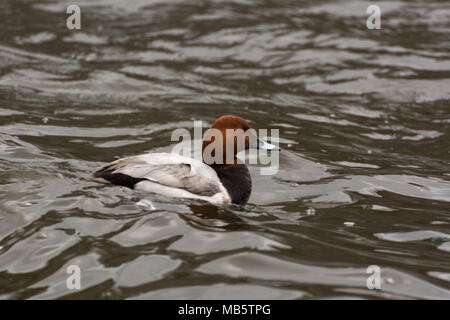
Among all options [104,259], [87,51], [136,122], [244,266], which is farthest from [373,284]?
[87,51]

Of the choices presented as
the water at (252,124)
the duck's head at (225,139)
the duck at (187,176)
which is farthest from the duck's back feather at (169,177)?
the duck's head at (225,139)

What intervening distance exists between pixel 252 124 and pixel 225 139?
11.1 feet

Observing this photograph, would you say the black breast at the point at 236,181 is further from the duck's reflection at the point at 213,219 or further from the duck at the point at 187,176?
the duck's reflection at the point at 213,219

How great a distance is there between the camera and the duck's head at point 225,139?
607cm

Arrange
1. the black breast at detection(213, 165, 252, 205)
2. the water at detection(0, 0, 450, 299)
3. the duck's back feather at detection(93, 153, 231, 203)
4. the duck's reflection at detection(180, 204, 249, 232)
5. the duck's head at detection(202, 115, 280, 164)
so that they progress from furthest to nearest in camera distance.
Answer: the duck's head at detection(202, 115, 280, 164)
the black breast at detection(213, 165, 252, 205)
the duck's back feather at detection(93, 153, 231, 203)
the duck's reflection at detection(180, 204, 249, 232)
the water at detection(0, 0, 450, 299)

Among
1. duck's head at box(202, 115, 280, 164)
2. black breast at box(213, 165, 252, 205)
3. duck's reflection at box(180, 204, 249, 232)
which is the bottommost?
duck's reflection at box(180, 204, 249, 232)

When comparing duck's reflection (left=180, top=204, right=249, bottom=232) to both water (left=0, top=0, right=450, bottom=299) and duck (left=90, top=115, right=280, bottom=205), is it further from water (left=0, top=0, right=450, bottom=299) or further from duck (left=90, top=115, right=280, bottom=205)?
duck (left=90, top=115, right=280, bottom=205)

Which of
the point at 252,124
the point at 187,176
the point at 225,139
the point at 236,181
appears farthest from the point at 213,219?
the point at 252,124

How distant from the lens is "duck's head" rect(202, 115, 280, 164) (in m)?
6.07

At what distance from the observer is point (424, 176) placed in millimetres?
7391

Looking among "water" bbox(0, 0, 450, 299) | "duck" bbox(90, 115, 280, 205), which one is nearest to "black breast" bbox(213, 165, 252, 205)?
"duck" bbox(90, 115, 280, 205)

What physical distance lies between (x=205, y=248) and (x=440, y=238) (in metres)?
2.12

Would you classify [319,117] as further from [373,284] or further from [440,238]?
→ [373,284]

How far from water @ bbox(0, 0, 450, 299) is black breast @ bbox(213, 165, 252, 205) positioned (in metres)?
0.15
